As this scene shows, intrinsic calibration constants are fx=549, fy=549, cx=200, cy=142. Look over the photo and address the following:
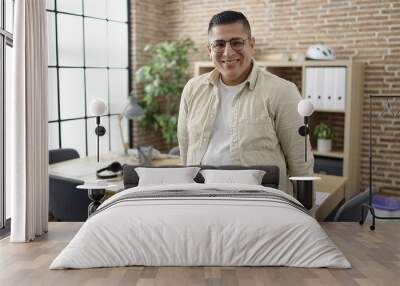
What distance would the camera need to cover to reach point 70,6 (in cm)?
694

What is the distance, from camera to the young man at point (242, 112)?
3.39m

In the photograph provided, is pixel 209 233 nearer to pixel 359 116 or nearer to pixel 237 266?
pixel 237 266

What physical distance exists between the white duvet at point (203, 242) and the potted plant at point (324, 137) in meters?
4.21

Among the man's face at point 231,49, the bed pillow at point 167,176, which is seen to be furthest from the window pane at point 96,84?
the man's face at point 231,49

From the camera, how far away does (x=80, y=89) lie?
721cm

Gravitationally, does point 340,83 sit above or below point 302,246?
above

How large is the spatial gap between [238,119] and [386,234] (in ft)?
3.87

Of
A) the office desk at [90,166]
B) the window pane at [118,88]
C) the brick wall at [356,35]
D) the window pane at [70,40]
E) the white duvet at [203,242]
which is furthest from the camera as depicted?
the window pane at [118,88]

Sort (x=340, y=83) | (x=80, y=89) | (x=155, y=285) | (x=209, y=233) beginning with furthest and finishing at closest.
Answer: (x=80, y=89) < (x=340, y=83) < (x=209, y=233) < (x=155, y=285)

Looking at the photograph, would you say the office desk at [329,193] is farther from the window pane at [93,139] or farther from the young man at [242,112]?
the window pane at [93,139]

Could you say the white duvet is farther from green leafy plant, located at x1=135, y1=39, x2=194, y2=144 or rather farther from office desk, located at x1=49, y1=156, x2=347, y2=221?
green leafy plant, located at x1=135, y1=39, x2=194, y2=144

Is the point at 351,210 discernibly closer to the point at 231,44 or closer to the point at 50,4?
the point at 231,44

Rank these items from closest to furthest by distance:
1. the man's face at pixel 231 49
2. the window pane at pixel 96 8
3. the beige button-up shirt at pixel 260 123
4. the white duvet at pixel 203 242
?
1. the white duvet at pixel 203 242
2. the man's face at pixel 231 49
3. the beige button-up shirt at pixel 260 123
4. the window pane at pixel 96 8

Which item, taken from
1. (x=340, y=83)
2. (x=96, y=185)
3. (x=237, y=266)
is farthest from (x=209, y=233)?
(x=340, y=83)
